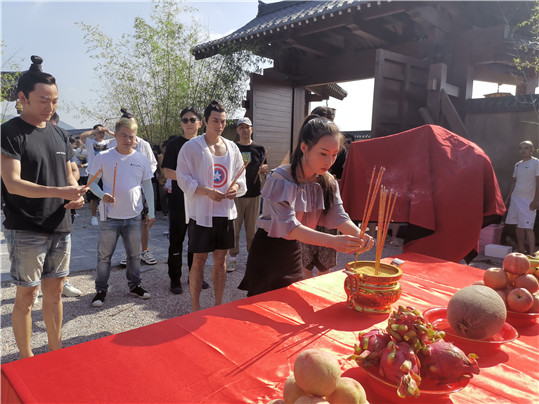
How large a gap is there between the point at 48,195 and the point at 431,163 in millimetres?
2692

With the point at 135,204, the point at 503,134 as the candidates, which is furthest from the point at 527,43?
the point at 135,204

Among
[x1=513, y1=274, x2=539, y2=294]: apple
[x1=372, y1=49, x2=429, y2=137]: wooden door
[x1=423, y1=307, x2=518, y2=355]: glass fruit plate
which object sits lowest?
[x1=423, y1=307, x2=518, y2=355]: glass fruit plate

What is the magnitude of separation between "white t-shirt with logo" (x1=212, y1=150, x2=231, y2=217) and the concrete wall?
16.1ft

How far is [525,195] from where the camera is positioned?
523 cm

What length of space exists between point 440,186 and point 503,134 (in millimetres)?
3947

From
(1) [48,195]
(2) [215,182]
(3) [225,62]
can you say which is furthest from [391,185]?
(3) [225,62]

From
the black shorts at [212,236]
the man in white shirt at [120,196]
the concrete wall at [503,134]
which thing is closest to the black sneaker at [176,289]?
the man in white shirt at [120,196]

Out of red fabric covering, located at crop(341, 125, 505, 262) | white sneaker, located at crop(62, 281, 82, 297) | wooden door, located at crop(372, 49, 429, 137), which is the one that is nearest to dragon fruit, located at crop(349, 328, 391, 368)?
red fabric covering, located at crop(341, 125, 505, 262)

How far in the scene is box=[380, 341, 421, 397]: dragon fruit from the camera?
725 mm

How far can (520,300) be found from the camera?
1.25 meters

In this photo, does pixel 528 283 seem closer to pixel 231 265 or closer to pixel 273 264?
pixel 273 264

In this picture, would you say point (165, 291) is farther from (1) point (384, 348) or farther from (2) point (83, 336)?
(1) point (384, 348)

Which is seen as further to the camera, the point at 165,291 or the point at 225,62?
the point at 225,62

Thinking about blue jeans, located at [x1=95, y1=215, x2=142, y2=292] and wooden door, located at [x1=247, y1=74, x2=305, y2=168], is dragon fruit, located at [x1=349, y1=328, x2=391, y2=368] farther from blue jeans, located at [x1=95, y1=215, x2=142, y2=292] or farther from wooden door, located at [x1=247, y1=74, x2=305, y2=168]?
wooden door, located at [x1=247, y1=74, x2=305, y2=168]
